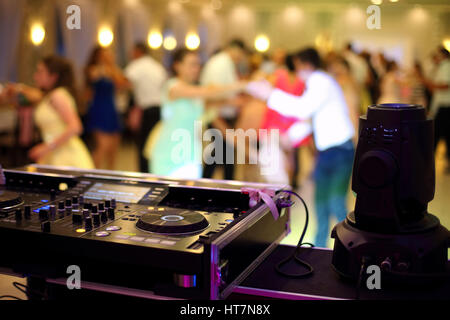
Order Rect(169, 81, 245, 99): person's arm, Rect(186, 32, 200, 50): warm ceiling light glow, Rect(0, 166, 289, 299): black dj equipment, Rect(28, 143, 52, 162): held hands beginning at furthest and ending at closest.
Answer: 1. Rect(186, 32, 200, 50): warm ceiling light glow
2. Rect(169, 81, 245, 99): person's arm
3. Rect(28, 143, 52, 162): held hands
4. Rect(0, 166, 289, 299): black dj equipment

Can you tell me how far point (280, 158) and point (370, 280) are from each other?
143 inches

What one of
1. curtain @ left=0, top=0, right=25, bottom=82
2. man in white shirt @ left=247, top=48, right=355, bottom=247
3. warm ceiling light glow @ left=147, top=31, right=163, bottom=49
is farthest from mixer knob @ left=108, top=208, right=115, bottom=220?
warm ceiling light glow @ left=147, top=31, right=163, bottom=49

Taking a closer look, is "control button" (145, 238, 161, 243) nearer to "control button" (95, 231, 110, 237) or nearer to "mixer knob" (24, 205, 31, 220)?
"control button" (95, 231, 110, 237)

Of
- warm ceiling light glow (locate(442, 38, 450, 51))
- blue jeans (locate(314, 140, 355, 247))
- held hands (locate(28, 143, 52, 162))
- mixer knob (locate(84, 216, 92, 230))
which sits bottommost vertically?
blue jeans (locate(314, 140, 355, 247))

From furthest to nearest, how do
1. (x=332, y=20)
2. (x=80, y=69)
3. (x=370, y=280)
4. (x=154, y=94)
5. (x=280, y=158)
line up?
(x=332, y=20)
(x=80, y=69)
(x=154, y=94)
(x=280, y=158)
(x=370, y=280)

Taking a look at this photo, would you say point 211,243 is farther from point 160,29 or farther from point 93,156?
point 160,29

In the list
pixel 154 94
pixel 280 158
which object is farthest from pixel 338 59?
pixel 154 94

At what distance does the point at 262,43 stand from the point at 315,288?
8940mm

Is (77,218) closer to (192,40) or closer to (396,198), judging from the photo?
(396,198)

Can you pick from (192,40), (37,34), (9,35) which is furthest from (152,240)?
(192,40)

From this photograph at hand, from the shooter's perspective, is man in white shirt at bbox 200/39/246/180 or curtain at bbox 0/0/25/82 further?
curtain at bbox 0/0/25/82

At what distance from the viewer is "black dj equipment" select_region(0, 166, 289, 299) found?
3.65ft
